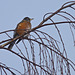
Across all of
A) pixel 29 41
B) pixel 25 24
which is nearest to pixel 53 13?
pixel 29 41

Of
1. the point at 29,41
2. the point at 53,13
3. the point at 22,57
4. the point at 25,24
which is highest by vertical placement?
the point at 25,24

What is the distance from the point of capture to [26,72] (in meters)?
1.41

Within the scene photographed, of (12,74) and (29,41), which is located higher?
(29,41)

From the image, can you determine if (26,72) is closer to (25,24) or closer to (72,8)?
(72,8)

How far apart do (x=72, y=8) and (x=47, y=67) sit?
441mm

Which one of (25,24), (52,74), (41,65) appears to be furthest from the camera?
(25,24)

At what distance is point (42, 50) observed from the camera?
1.55 metres

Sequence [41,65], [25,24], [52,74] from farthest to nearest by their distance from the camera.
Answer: [25,24] → [41,65] → [52,74]

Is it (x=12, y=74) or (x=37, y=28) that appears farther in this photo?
(x=37, y=28)

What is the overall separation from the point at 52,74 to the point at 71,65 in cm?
14

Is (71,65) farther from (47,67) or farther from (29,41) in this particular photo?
(29,41)

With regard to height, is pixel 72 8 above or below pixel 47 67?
above

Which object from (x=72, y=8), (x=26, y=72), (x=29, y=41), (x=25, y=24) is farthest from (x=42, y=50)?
(x=25, y=24)

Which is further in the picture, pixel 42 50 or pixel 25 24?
pixel 25 24
